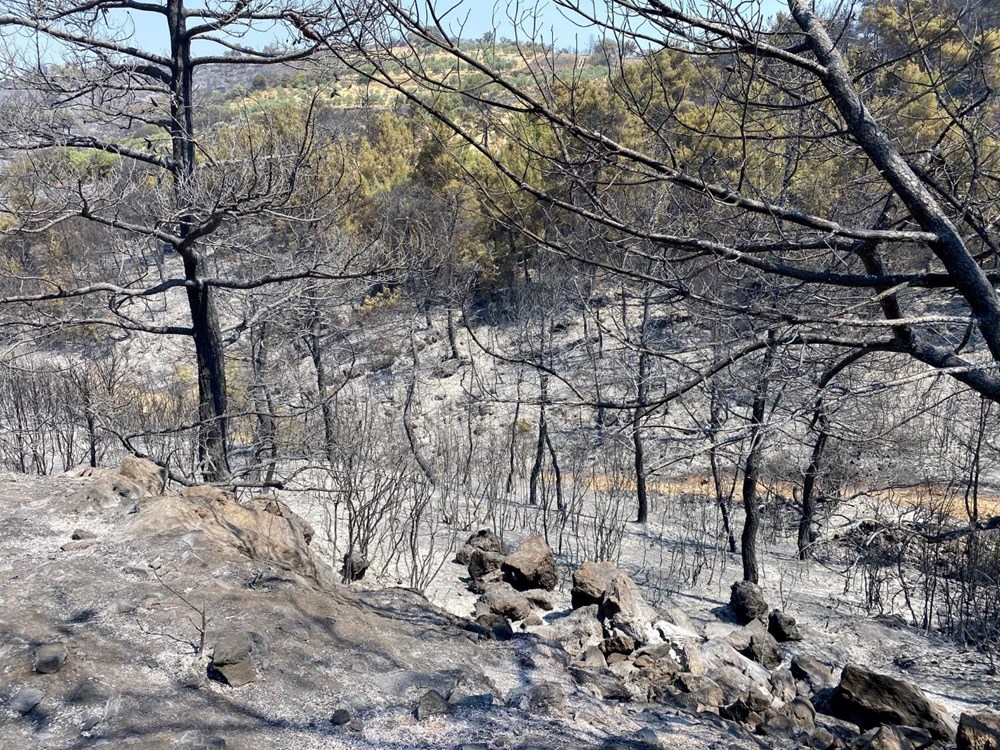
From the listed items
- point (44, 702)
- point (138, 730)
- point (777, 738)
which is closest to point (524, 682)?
point (777, 738)

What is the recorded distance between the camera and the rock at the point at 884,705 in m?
5.06

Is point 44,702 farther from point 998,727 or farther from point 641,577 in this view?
point 641,577

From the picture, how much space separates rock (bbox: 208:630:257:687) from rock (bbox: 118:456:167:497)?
8.22ft

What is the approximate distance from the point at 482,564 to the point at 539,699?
3732mm

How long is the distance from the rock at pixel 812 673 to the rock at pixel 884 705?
0.93 m

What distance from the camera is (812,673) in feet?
21.5

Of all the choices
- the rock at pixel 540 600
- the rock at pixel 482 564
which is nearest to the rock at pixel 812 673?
the rock at pixel 540 600

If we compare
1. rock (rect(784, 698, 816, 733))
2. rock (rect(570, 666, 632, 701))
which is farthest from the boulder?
rock (rect(784, 698, 816, 733))

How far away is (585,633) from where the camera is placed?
6.04 meters

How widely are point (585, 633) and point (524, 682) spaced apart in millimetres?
1663

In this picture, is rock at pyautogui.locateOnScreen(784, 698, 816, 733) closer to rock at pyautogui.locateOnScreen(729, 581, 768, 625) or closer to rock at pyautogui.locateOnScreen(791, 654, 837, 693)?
rock at pyautogui.locateOnScreen(791, 654, 837, 693)

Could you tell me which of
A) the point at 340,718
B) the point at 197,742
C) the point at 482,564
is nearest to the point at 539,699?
the point at 340,718

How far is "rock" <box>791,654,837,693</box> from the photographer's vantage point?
642cm

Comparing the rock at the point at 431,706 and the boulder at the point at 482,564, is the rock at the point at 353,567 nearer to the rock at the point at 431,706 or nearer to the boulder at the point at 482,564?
the boulder at the point at 482,564
